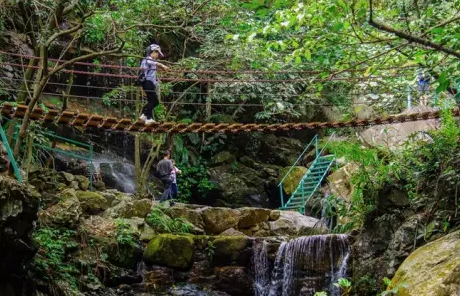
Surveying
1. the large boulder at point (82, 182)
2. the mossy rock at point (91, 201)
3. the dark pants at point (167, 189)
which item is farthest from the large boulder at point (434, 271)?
the large boulder at point (82, 182)

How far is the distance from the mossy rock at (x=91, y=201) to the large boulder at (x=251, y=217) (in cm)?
258

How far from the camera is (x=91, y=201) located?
7.90 meters

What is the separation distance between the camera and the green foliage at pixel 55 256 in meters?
5.67

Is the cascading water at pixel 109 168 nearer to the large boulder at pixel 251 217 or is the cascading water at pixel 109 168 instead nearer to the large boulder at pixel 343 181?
the large boulder at pixel 251 217

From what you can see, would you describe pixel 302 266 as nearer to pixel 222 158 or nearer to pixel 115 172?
pixel 115 172

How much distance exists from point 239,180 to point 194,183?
4.03ft

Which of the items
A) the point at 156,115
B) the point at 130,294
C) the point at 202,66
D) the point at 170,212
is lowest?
the point at 130,294

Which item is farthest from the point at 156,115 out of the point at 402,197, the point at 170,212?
the point at 402,197

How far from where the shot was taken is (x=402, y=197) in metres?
6.14

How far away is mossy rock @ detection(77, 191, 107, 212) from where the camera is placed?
7762 millimetres

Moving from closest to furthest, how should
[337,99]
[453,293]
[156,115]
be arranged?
[453,293] → [156,115] → [337,99]

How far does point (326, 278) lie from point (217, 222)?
258 cm

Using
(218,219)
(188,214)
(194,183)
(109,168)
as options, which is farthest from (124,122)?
(194,183)

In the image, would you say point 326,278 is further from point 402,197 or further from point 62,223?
point 62,223
